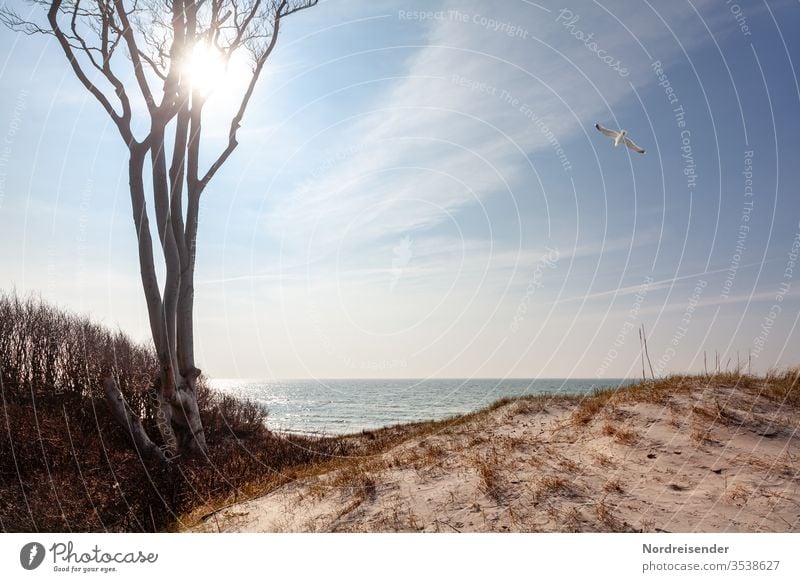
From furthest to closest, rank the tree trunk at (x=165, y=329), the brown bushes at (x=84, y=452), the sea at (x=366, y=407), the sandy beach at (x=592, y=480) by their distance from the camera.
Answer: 1. the sea at (x=366, y=407)
2. the tree trunk at (x=165, y=329)
3. the brown bushes at (x=84, y=452)
4. the sandy beach at (x=592, y=480)

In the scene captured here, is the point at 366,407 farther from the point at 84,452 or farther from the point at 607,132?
the point at 607,132

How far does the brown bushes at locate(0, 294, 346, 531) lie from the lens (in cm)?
845

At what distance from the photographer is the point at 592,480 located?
6.79 metres

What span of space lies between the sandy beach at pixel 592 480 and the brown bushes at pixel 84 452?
1.42 metres

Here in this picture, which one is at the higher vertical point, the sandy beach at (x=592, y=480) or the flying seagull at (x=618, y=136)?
the flying seagull at (x=618, y=136)

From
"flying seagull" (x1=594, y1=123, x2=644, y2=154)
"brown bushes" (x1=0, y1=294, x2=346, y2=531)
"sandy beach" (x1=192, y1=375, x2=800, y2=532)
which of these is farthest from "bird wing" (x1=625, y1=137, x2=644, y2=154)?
"brown bushes" (x1=0, y1=294, x2=346, y2=531)

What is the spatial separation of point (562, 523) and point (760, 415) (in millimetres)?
5810

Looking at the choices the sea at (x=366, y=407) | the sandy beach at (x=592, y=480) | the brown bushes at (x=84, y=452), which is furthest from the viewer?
the sea at (x=366, y=407)

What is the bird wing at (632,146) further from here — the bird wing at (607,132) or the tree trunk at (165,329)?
the tree trunk at (165,329)

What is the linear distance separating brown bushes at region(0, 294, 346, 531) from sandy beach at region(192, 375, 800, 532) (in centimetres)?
142

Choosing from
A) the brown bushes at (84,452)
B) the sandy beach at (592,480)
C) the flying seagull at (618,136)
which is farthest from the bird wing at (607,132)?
the brown bushes at (84,452)

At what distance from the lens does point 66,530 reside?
→ 768cm

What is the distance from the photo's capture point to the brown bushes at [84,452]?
8.45 metres
